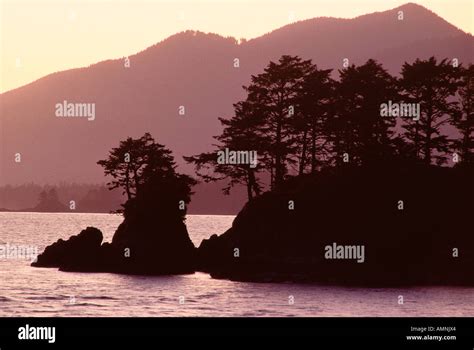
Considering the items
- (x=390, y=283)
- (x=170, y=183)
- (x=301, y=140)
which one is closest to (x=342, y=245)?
(x=390, y=283)

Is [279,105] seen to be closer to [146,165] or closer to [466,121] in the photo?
[146,165]

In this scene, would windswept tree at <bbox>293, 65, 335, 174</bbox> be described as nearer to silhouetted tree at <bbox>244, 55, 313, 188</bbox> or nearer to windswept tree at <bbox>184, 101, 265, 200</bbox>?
silhouetted tree at <bbox>244, 55, 313, 188</bbox>

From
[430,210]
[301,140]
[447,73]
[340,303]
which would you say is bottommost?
[340,303]

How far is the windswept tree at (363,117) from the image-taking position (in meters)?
76.8

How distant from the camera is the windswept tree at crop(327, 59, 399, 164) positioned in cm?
7675

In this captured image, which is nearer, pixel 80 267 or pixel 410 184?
pixel 410 184

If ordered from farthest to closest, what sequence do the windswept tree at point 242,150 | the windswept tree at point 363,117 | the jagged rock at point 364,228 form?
the windswept tree at point 242,150 < the windswept tree at point 363,117 < the jagged rock at point 364,228

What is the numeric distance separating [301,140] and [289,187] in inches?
247

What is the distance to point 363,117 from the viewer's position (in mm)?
77375
